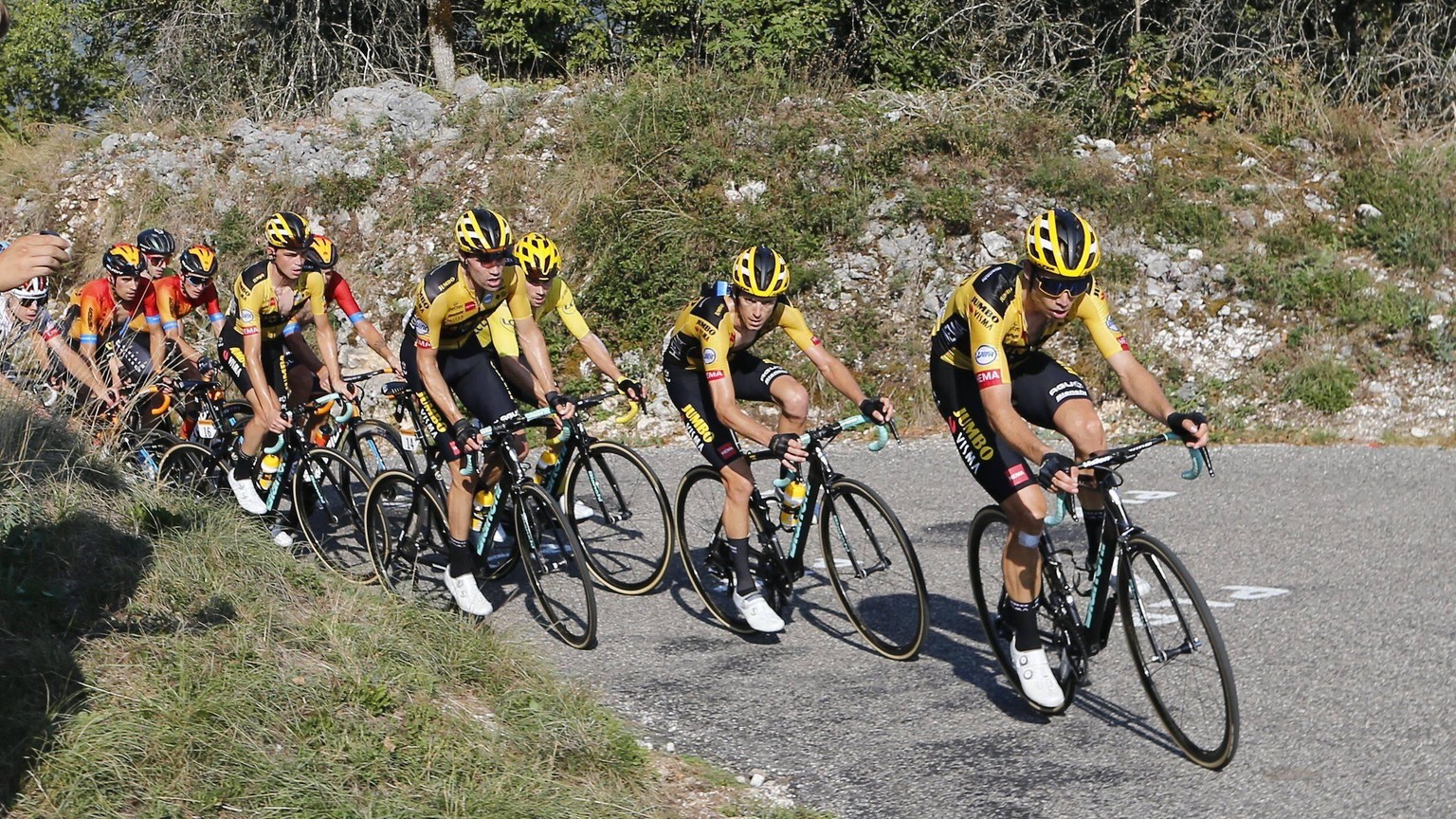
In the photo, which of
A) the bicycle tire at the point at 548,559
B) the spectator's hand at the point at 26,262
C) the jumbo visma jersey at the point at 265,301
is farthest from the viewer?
the jumbo visma jersey at the point at 265,301

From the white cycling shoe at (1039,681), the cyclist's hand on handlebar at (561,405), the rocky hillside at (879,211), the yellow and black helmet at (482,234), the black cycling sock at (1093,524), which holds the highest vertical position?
the yellow and black helmet at (482,234)

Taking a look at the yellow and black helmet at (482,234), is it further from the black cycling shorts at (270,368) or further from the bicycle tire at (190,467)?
the bicycle tire at (190,467)

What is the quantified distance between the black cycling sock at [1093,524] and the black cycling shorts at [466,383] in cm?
325

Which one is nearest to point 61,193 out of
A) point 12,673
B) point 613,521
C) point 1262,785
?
point 613,521

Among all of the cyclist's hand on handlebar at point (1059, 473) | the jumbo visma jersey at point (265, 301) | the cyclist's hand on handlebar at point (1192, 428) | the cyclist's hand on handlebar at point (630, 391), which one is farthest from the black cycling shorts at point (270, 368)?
the cyclist's hand on handlebar at point (1192, 428)

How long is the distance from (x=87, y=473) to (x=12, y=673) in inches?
106

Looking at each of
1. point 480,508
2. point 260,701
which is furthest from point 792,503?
point 260,701

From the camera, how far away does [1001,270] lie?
214 inches

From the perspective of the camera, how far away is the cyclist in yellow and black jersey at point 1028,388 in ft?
16.8

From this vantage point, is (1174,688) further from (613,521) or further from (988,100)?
(988,100)

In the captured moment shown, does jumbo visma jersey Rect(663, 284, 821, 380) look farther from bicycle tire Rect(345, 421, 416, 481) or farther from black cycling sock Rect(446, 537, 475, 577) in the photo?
bicycle tire Rect(345, 421, 416, 481)

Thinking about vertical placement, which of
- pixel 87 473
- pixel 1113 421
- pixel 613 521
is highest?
pixel 87 473

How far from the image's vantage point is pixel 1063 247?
16.7 feet

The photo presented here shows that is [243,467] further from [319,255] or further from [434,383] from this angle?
[434,383]
